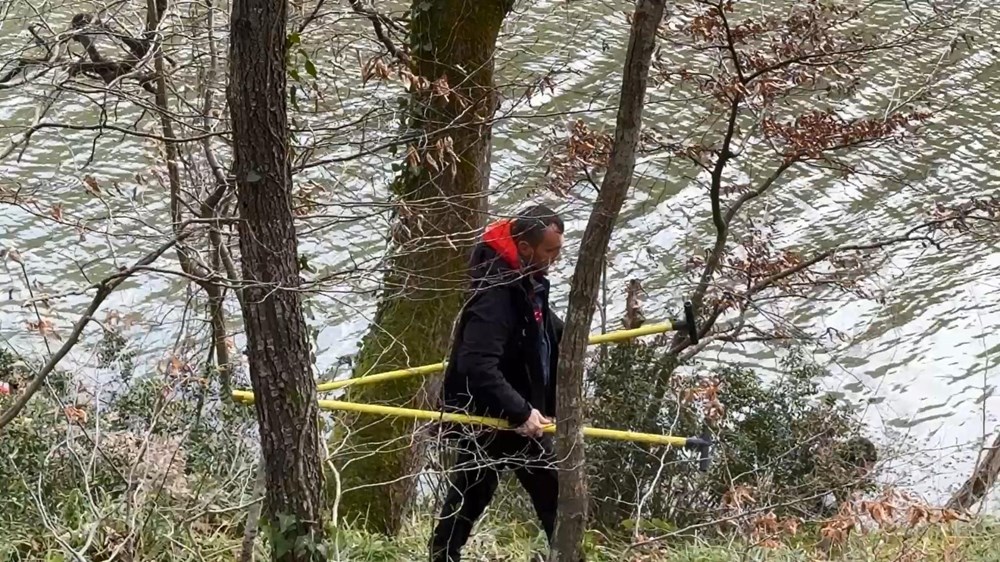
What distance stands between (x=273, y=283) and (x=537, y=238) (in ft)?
3.64

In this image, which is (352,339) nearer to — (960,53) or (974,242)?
(974,242)

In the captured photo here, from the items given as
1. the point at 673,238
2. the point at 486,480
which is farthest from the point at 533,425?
the point at 673,238

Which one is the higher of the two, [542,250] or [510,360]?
[542,250]

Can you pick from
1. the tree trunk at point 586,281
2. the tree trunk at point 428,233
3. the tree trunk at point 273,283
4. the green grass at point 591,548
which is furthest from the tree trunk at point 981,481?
the tree trunk at point 273,283

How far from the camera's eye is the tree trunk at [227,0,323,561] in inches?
119

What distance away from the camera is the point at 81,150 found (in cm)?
1042

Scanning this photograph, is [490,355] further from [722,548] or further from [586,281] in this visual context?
[722,548]

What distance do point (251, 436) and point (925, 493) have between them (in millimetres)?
4804

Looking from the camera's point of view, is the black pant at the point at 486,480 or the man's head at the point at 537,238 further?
the black pant at the point at 486,480

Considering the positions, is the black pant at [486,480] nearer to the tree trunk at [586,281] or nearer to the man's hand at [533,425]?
the man's hand at [533,425]

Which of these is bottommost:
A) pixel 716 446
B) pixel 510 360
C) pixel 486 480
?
pixel 716 446

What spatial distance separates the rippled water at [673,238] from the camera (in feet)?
27.1

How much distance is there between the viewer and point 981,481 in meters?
6.75

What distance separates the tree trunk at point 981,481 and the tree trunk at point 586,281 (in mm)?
3754
